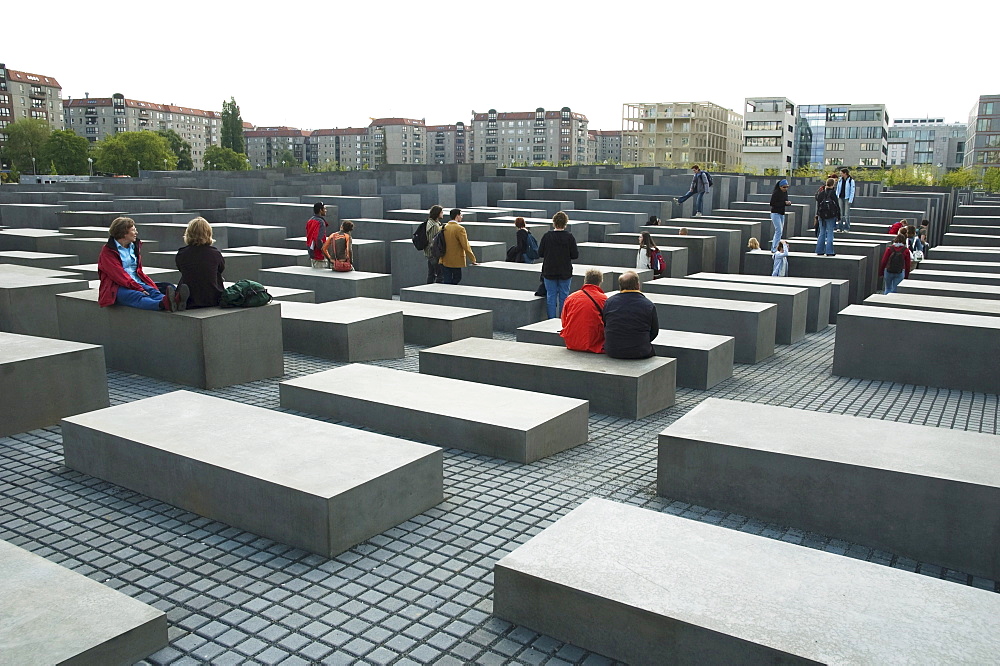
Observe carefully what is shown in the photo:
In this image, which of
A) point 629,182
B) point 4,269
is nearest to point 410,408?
point 4,269

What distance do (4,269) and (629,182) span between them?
23.5 meters

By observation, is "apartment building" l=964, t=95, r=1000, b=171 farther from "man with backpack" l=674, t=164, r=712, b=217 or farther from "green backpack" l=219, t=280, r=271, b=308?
"green backpack" l=219, t=280, r=271, b=308

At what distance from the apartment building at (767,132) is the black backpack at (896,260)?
379 feet

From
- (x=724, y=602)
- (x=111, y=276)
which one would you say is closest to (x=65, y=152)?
(x=111, y=276)

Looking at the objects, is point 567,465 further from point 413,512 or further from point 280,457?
point 280,457

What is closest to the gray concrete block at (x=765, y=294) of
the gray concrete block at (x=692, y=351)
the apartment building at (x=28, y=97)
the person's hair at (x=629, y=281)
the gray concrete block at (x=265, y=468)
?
the gray concrete block at (x=692, y=351)

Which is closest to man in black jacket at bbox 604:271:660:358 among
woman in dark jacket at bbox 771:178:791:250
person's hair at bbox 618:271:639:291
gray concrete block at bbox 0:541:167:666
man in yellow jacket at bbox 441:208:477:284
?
person's hair at bbox 618:271:639:291

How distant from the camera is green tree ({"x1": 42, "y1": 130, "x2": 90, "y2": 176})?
368ft

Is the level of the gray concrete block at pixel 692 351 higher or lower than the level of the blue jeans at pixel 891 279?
lower

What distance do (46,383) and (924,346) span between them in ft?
31.1

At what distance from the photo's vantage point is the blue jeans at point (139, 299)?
888 centimetres

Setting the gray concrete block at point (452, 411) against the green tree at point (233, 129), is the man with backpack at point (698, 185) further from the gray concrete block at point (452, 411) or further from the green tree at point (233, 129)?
the green tree at point (233, 129)

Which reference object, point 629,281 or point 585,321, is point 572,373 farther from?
point 629,281

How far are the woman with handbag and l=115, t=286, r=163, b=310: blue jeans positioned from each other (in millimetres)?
5170
